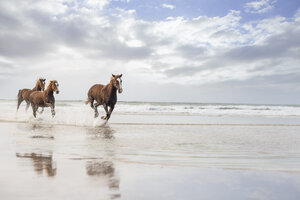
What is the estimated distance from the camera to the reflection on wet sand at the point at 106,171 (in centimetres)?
254

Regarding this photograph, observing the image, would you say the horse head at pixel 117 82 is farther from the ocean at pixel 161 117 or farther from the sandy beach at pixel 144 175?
the sandy beach at pixel 144 175

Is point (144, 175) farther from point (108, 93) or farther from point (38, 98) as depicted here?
point (38, 98)

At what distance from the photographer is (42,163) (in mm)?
3643

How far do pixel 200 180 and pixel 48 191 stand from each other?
1525mm

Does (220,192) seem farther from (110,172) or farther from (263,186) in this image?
(110,172)

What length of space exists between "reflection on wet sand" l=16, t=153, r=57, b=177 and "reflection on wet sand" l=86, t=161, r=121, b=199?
42 centimetres

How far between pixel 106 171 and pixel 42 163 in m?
1.03

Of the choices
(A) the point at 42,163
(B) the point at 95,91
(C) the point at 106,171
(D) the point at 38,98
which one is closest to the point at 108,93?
(B) the point at 95,91

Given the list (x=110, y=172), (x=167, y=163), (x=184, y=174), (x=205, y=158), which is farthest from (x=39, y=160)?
(x=205, y=158)

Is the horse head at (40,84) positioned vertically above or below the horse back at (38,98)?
above

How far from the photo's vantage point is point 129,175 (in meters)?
3.04

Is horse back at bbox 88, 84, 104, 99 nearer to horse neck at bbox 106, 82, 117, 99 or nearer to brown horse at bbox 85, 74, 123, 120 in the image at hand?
brown horse at bbox 85, 74, 123, 120

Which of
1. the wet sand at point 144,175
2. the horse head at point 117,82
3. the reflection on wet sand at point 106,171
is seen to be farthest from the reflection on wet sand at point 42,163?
the horse head at point 117,82

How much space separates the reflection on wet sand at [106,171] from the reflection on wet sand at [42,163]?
424mm
